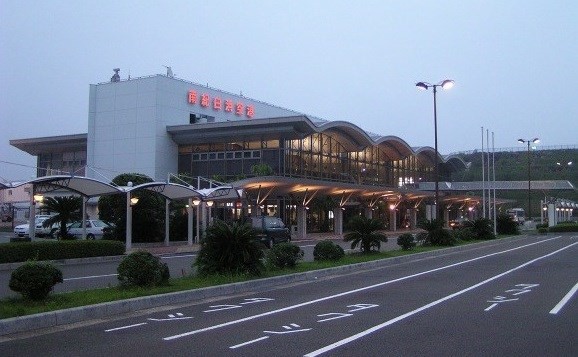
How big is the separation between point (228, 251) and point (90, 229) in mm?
24783

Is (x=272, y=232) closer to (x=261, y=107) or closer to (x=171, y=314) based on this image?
(x=171, y=314)

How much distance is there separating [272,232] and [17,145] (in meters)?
38.0

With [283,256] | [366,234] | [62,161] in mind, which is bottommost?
[283,256]

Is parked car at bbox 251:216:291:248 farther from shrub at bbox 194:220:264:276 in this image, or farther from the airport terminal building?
shrub at bbox 194:220:264:276

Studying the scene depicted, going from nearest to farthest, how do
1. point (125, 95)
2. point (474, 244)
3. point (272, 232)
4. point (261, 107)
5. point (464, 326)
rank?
point (464, 326), point (272, 232), point (474, 244), point (125, 95), point (261, 107)

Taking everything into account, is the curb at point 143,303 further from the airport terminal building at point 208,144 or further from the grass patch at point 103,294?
the airport terminal building at point 208,144

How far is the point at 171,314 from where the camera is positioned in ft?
41.7

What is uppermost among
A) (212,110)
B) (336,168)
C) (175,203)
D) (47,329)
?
(212,110)

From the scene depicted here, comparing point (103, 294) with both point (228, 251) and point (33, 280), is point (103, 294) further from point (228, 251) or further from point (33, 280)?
point (228, 251)

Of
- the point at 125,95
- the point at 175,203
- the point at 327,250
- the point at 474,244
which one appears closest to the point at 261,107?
the point at 125,95

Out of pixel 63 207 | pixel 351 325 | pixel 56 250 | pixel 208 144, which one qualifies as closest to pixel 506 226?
pixel 208 144

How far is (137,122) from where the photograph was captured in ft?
176

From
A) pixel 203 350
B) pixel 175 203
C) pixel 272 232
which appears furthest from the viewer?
pixel 175 203

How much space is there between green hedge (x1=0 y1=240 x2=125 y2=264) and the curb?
9.06 meters
